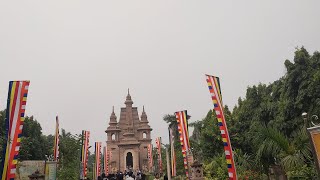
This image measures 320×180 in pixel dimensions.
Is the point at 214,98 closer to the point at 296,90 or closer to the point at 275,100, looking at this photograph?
the point at 296,90

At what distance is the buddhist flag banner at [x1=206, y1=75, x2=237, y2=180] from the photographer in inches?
324

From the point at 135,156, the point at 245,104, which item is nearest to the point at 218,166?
the point at 245,104

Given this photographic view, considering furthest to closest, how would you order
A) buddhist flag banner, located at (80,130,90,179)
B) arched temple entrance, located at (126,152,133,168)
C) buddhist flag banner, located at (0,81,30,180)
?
arched temple entrance, located at (126,152,133,168)
buddhist flag banner, located at (80,130,90,179)
buddhist flag banner, located at (0,81,30,180)

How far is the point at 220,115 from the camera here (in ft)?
28.5

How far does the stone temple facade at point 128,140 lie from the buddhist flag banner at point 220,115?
44.8 metres

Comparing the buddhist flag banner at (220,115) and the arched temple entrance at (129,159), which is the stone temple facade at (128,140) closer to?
the arched temple entrance at (129,159)

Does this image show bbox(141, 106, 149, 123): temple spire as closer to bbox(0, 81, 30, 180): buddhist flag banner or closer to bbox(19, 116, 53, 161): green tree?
bbox(19, 116, 53, 161): green tree

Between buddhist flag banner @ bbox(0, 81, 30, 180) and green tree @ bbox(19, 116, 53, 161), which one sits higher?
green tree @ bbox(19, 116, 53, 161)

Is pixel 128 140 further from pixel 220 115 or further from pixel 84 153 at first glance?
pixel 220 115

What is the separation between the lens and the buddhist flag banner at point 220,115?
324 inches

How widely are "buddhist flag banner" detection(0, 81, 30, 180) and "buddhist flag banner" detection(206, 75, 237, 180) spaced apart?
17.7 ft

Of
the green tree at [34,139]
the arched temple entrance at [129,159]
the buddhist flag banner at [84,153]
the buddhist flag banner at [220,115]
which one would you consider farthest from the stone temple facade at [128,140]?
the buddhist flag banner at [220,115]

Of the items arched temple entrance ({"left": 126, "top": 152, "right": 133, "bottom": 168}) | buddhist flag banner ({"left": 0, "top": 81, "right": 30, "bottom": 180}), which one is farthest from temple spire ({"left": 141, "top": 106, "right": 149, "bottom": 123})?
buddhist flag banner ({"left": 0, "top": 81, "right": 30, "bottom": 180})

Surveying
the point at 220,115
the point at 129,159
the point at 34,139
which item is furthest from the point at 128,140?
the point at 220,115
